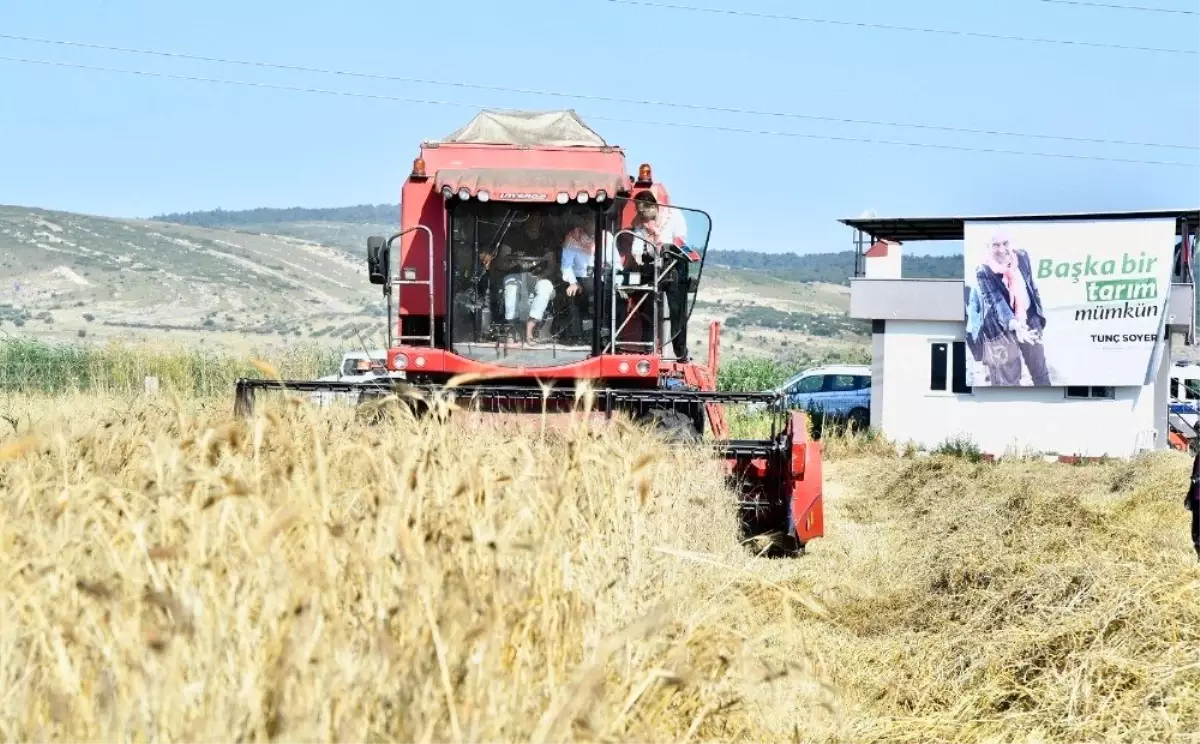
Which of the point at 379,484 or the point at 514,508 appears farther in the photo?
the point at 514,508

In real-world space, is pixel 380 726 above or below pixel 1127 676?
above

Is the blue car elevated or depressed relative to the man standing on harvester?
depressed

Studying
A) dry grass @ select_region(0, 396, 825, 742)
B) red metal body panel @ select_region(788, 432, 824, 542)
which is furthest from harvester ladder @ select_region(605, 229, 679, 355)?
dry grass @ select_region(0, 396, 825, 742)

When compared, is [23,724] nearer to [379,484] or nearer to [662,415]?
[379,484]

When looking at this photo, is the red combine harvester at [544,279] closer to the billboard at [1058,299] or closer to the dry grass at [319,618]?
the dry grass at [319,618]

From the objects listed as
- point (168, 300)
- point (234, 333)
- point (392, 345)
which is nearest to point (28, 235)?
point (168, 300)

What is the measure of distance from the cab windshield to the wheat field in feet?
13.4

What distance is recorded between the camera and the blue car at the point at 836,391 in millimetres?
33719

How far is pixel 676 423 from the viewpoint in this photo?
480 inches

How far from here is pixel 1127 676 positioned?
708 centimetres

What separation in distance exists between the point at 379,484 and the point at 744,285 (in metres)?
155

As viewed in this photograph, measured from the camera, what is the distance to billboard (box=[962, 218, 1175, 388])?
2811 centimetres

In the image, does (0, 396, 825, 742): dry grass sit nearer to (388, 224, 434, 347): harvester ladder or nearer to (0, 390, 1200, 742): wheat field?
(0, 390, 1200, 742): wheat field

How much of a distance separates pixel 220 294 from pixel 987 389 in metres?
102
